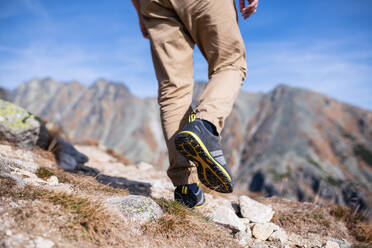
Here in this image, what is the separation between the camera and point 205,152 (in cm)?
157

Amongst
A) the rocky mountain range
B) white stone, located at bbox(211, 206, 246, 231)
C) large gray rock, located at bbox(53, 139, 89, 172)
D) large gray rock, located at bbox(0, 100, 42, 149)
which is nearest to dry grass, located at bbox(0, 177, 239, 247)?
white stone, located at bbox(211, 206, 246, 231)

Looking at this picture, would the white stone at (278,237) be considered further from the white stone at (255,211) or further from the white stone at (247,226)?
the white stone at (255,211)

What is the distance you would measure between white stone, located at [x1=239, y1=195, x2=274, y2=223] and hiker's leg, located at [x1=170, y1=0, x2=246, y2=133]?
1.08 metres

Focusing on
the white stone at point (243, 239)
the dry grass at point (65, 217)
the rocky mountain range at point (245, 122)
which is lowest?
the rocky mountain range at point (245, 122)

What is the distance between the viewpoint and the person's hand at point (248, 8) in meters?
2.01

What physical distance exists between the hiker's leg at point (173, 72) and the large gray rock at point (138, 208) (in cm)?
38

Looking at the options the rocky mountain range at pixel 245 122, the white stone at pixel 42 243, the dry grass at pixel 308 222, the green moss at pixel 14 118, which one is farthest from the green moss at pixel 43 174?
the rocky mountain range at pixel 245 122

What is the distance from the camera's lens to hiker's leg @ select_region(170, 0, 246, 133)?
1759mm

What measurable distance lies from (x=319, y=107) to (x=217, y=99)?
90.5m

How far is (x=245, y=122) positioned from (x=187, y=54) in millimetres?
96256

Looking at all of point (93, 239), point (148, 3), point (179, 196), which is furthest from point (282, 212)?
point (148, 3)

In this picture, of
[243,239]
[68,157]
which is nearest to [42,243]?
[243,239]

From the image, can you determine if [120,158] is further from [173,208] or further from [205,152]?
[205,152]

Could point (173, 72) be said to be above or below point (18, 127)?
above
